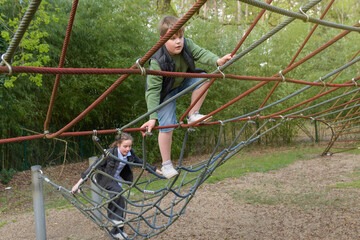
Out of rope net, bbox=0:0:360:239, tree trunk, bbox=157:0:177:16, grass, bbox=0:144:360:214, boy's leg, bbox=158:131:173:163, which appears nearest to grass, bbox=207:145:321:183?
grass, bbox=0:144:360:214

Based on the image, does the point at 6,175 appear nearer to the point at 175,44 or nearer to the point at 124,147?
the point at 124,147

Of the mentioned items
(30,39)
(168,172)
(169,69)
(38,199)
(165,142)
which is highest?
(30,39)

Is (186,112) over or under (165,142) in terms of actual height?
over

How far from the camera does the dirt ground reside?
340 cm

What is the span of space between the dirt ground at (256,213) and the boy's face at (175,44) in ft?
6.00

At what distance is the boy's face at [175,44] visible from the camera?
219 centimetres

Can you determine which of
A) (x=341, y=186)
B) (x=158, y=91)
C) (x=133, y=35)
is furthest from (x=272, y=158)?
Result: (x=158, y=91)

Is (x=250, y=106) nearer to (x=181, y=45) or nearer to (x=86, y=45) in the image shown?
(x=86, y=45)

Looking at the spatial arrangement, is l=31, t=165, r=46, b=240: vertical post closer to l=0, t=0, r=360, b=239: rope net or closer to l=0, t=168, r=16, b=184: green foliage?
l=0, t=0, r=360, b=239: rope net

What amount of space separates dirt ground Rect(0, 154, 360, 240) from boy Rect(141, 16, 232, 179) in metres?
1.33

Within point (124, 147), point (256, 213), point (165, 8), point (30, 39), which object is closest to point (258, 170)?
point (256, 213)

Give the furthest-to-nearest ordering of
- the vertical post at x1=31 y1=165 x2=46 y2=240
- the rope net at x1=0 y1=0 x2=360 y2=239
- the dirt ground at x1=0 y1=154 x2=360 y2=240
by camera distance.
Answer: the dirt ground at x1=0 y1=154 x2=360 y2=240, the vertical post at x1=31 y1=165 x2=46 y2=240, the rope net at x1=0 y1=0 x2=360 y2=239

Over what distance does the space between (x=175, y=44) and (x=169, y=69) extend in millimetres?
160

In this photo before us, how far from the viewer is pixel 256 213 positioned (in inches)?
158
